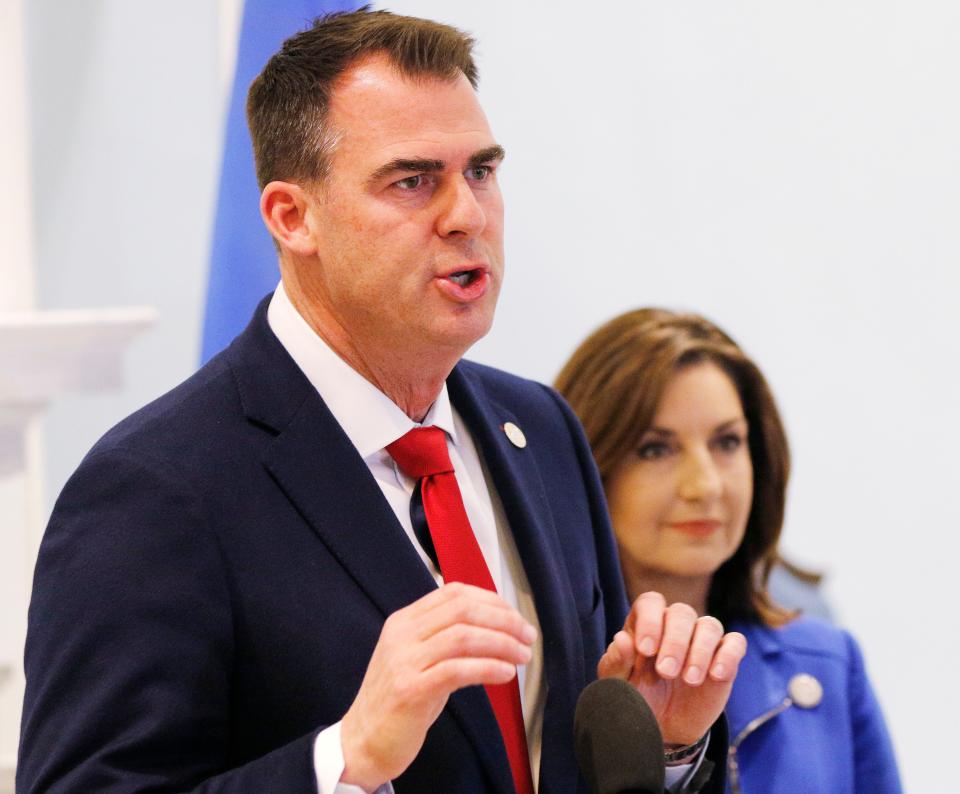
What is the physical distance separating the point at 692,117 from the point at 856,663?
1926mm

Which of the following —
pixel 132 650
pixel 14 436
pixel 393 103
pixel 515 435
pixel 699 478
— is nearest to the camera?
pixel 132 650

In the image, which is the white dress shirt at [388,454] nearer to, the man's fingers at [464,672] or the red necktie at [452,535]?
the red necktie at [452,535]

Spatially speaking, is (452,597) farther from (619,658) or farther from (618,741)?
(619,658)

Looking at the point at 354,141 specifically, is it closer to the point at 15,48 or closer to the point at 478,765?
the point at 478,765

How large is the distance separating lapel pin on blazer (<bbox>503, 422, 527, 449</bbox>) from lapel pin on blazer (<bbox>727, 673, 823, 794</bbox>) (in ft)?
3.11

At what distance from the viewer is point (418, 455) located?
162 cm

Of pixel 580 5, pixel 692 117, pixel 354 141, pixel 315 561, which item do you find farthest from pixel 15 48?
pixel 315 561

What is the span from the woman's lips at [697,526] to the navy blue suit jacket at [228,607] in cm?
101

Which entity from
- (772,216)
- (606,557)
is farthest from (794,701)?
(772,216)

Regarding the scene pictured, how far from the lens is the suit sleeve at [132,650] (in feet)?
4.35

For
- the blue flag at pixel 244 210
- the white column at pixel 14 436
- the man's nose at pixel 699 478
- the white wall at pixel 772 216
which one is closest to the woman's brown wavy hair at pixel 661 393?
the man's nose at pixel 699 478

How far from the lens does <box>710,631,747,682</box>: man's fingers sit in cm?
150

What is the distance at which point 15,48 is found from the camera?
3.77m

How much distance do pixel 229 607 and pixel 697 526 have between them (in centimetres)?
138
